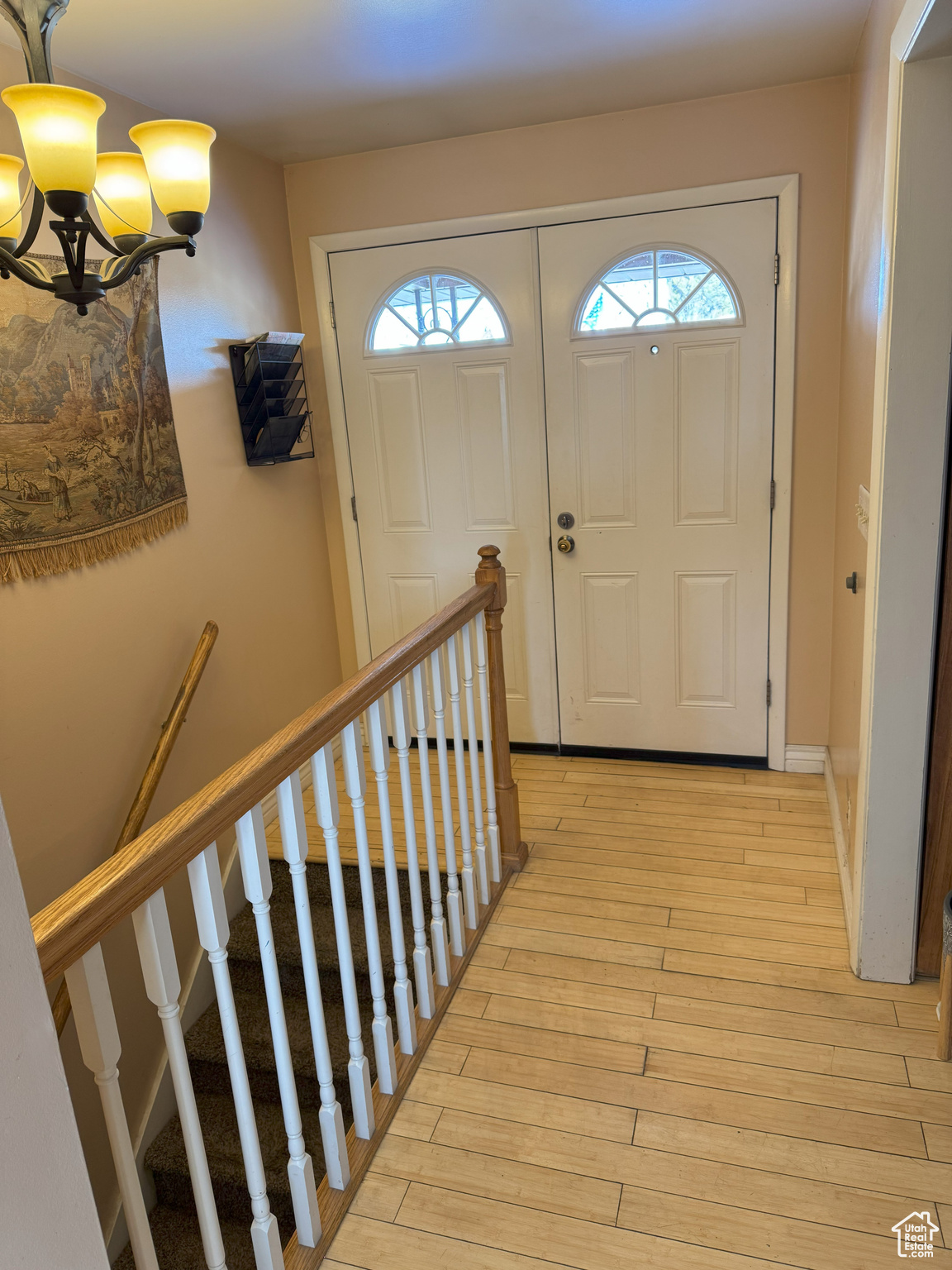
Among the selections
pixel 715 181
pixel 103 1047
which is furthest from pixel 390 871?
pixel 715 181

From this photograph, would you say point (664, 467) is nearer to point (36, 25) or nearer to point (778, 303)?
point (778, 303)

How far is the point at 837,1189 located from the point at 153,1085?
2.03 metres

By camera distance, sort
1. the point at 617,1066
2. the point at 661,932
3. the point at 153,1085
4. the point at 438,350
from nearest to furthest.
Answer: the point at 617,1066
the point at 661,932
the point at 153,1085
the point at 438,350

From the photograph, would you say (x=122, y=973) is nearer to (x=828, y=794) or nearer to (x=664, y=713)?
(x=664, y=713)

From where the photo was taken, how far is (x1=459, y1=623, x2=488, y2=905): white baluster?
2414 millimetres

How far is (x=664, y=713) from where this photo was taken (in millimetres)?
3512

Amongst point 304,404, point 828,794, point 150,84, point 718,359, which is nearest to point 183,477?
point 304,404

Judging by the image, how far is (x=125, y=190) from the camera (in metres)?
1.70

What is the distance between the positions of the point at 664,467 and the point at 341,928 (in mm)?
2209

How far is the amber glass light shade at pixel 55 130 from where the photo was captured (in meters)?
1.33

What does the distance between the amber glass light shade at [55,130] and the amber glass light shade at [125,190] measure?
0.28m

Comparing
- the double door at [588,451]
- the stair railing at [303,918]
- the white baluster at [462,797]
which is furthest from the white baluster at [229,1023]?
the double door at [588,451]

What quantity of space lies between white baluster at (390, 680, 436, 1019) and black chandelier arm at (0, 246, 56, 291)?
3.36ft

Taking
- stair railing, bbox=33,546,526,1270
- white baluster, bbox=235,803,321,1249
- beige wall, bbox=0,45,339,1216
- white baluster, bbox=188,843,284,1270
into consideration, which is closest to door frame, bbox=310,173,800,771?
beige wall, bbox=0,45,339,1216
